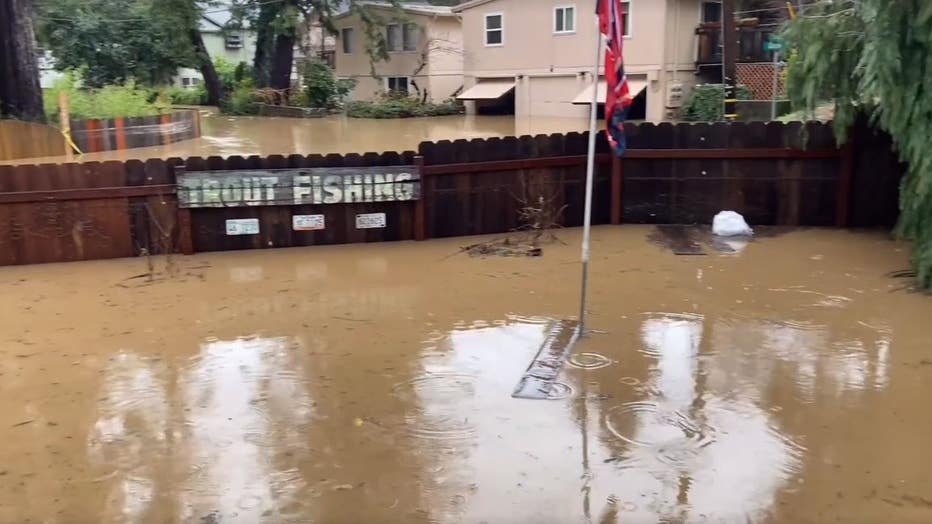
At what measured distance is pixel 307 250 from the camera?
9.66m

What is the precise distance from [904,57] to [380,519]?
6243 millimetres

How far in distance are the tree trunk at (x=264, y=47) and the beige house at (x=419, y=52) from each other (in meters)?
3.71

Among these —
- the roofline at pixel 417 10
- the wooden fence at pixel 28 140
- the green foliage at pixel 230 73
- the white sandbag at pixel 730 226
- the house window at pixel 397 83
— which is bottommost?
the white sandbag at pixel 730 226

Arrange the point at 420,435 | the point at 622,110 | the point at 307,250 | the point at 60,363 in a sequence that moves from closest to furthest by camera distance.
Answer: the point at 420,435 → the point at 60,363 → the point at 622,110 → the point at 307,250

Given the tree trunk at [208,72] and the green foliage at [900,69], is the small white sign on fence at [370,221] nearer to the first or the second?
the green foliage at [900,69]

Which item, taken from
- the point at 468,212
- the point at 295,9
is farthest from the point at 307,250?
the point at 295,9

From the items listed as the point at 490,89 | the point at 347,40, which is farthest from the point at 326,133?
Result: the point at 347,40

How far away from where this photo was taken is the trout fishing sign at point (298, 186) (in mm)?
9305

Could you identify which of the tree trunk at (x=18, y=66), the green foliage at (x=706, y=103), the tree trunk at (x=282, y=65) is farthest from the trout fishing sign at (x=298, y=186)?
the tree trunk at (x=282, y=65)

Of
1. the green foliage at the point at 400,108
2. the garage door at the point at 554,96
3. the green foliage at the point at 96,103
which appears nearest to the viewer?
the green foliage at the point at 96,103

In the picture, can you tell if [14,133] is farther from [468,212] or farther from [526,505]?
[526,505]

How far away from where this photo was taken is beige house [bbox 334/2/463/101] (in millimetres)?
38250

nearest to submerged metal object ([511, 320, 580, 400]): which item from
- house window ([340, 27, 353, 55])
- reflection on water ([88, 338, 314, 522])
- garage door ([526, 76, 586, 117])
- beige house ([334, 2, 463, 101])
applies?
reflection on water ([88, 338, 314, 522])

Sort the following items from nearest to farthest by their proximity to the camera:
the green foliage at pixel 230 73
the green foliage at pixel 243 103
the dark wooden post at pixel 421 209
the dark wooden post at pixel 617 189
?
the dark wooden post at pixel 421 209
the dark wooden post at pixel 617 189
the green foliage at pixel 243 103
the green foliage at pixel 230 73
